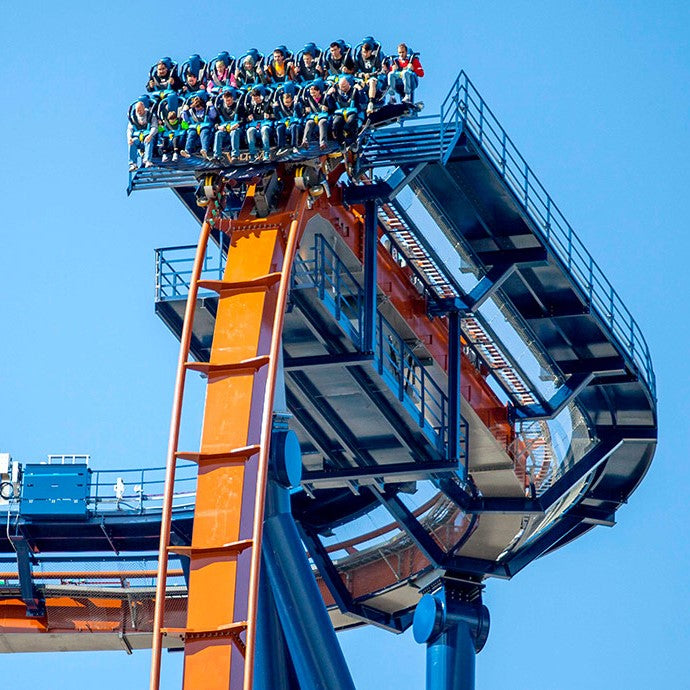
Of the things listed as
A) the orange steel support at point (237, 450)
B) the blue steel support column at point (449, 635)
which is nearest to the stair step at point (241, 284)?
the orange steel support at point (237, 450)

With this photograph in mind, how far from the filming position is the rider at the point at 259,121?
33562mm

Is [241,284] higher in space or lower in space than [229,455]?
higher

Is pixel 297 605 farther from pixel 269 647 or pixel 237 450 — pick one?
pixel 237 450

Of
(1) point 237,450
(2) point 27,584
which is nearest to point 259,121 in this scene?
(1) point 237,450

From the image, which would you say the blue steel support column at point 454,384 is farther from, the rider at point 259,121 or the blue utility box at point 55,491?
the blue utility box at point 55,491

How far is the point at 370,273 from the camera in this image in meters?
35.9

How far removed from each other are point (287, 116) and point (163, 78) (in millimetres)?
2407

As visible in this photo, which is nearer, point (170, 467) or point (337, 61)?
point (170, 467)

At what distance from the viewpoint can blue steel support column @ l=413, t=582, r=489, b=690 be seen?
137 ft

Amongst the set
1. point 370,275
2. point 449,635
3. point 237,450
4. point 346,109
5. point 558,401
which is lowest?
point 449,635

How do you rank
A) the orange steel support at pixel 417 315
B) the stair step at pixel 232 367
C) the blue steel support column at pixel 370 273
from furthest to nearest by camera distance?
the orange steel support at pixel 417 315
the blue steel support column at pixel 370 273
the stair step at pixel 232 367

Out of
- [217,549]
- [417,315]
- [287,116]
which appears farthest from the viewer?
[417,315]

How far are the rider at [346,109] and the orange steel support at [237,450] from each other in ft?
4.14

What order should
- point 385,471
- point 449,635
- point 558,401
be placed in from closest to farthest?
point 385,471 → point 558,401 → point 449,635
